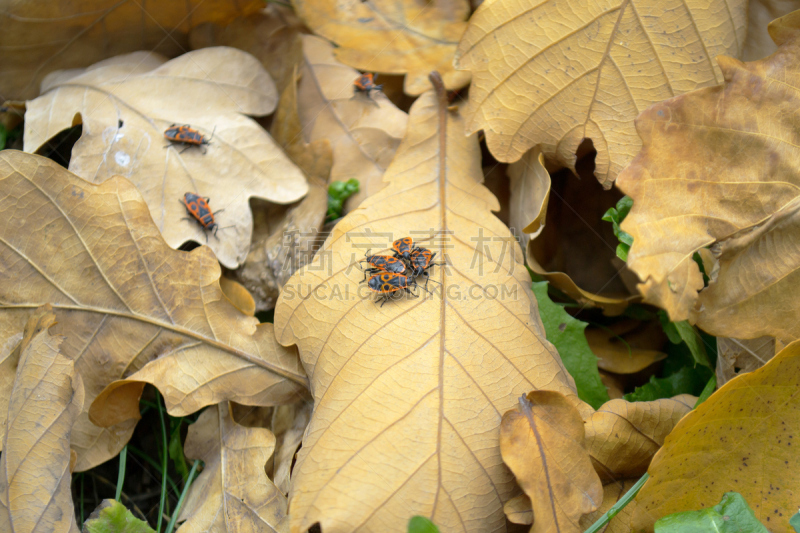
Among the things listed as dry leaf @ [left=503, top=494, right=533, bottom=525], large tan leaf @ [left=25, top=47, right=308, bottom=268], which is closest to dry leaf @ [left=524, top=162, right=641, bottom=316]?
dry leaf @ [left=503, top=494, right=533, bottom=525]

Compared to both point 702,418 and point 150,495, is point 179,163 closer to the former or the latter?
point 150,495

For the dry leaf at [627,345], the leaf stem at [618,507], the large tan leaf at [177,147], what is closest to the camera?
the leaf stem at [618,507]

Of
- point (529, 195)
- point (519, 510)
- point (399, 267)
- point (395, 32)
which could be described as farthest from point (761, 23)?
point (519, 510)

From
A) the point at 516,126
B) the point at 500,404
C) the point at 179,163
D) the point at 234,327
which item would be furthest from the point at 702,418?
the point at 179,163

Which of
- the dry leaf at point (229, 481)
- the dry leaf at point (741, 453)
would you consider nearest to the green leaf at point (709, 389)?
the dry leaf at point (741, 453)

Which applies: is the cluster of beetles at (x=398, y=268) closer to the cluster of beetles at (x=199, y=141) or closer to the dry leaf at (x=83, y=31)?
the cluster of beetles at (x=199, y=141)

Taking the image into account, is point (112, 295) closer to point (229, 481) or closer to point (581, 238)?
point (229, 481)
